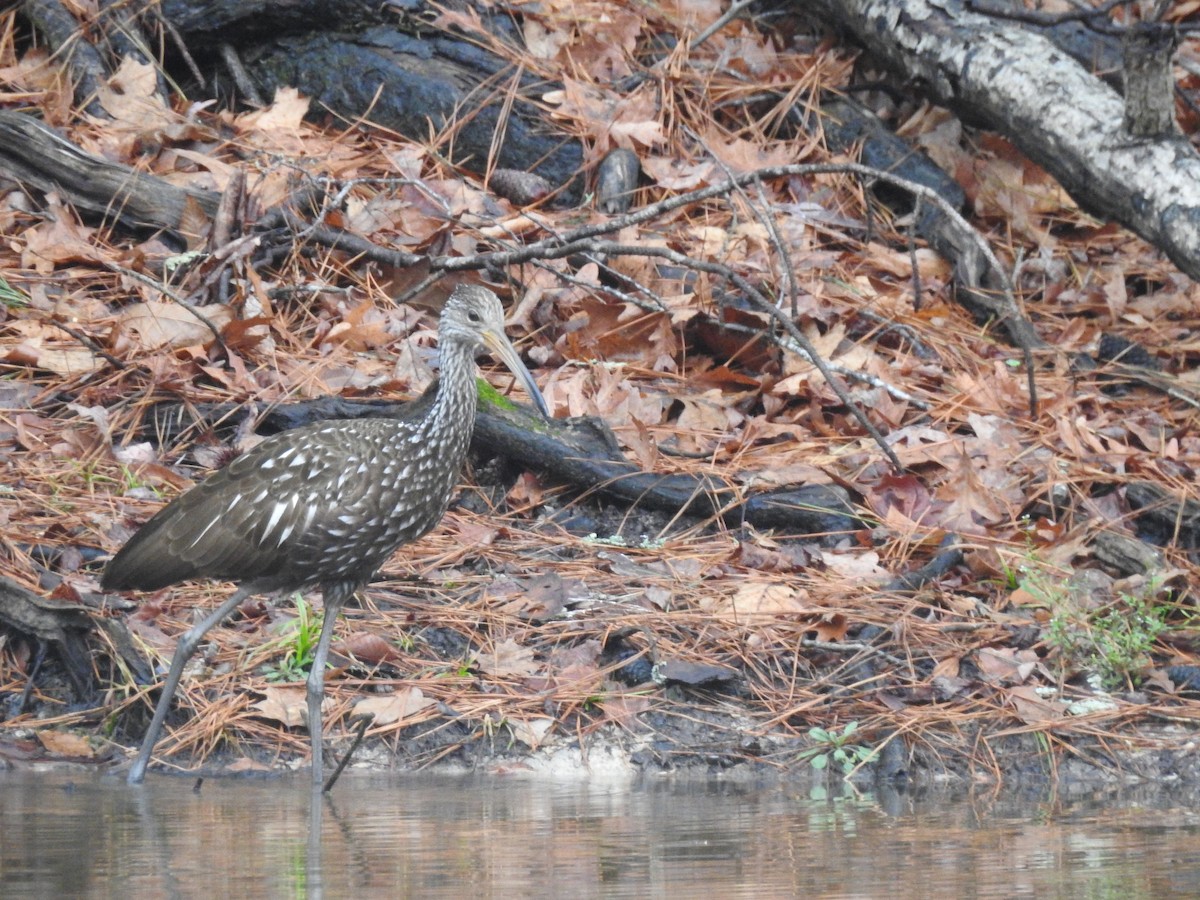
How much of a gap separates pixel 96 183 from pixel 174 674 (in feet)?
12.2

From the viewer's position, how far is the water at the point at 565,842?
11.6 feet

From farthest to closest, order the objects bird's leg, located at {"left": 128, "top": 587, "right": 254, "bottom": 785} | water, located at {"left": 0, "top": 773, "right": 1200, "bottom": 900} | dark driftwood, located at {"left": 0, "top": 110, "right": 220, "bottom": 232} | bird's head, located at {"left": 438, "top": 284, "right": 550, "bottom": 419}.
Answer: dark driftwood, located at {"left": 0, "top": 110, "right": 220, "bottom": 232}, bird's head, located at {"left": 438, "top": 284, "right": 550, "bottom": 419}, bird's leg, located at {"left": 128, "top": 587, "right": 254, "bottom": 785}, water, located at {"left": 0, "top": 773, "right": 1200, "bottom": 900}

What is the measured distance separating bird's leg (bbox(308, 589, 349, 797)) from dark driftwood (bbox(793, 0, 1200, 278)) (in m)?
4.35

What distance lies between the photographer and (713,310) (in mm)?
7875

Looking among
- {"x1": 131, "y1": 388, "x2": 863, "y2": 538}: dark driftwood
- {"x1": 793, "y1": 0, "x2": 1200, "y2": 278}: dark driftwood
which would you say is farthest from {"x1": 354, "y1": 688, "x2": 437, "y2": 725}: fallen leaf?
{"x1": 793, "y1": 0, "x2": 1200, "y2": 278}: dark driftwood

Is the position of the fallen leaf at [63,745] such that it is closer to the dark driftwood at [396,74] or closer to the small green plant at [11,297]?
the small green plant at [11,297]

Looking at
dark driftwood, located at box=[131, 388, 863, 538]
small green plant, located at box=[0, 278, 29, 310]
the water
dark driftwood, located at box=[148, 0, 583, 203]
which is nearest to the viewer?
the water

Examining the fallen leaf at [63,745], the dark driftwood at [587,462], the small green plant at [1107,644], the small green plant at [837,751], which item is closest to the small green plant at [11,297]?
the dark driftwood at [587,462]

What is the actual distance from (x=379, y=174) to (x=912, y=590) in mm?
4115

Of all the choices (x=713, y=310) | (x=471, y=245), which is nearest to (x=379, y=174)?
(x=471, y=245)

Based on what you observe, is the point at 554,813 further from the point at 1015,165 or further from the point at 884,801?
the point at 1015,165

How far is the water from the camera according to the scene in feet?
11.6

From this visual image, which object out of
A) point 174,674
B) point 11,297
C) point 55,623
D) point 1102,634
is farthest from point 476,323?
point 11,297

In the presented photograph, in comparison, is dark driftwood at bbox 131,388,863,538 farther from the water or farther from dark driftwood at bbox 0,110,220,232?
the water
